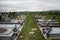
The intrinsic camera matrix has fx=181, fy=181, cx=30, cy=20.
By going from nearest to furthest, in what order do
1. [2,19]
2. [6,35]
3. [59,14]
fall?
[6,35] < [2,19] < [59,14]

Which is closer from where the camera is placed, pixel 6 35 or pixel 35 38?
pixel 6 35

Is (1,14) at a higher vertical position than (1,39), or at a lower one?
lower

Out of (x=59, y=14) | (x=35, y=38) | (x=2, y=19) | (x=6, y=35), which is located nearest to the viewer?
(x=6, y=35)

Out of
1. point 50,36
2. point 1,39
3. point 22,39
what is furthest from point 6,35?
point 50,36

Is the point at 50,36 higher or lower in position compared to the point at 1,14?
higher

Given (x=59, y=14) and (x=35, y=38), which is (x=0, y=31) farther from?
(x=59, y=14)

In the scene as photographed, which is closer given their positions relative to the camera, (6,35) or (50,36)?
(6,35)

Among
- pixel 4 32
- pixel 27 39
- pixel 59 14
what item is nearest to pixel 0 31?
pixel 4 32

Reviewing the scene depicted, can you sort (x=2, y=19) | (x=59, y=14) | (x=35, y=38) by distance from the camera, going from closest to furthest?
(x=35, y=38) → (x=2, y=19) → (x=59, y=14)

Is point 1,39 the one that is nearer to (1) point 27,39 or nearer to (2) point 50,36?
(1) point 27,39
